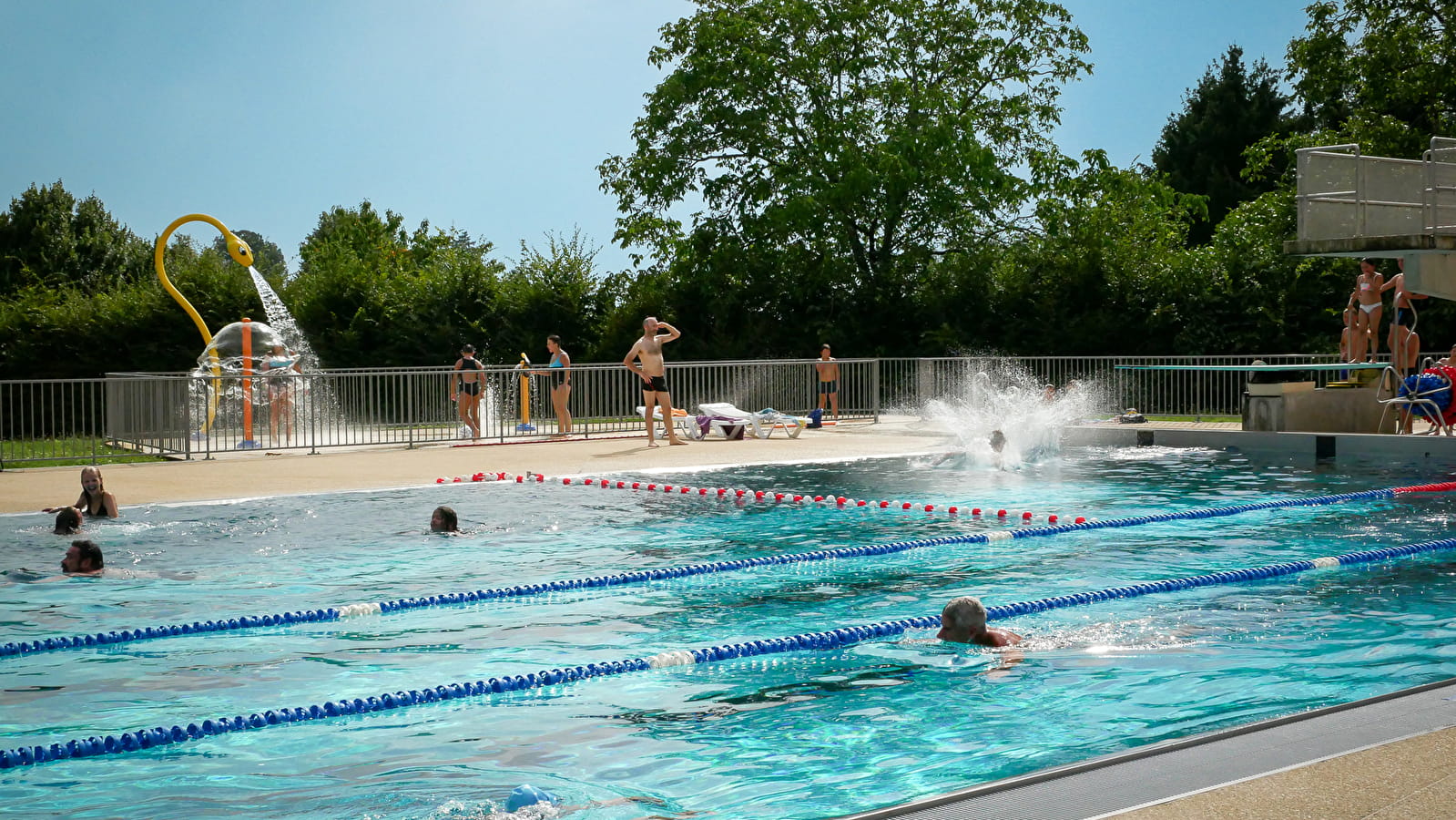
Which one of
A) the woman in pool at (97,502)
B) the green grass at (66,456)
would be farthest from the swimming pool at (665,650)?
the green grass at (66,456)

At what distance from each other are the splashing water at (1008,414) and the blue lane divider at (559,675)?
863cm

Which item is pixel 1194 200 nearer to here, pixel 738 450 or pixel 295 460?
pixel 738 450

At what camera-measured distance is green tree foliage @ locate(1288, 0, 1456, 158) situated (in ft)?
91.9

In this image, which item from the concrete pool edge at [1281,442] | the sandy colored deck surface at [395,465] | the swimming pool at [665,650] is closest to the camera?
the swimming pool at [665,650]

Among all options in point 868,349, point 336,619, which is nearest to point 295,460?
point 336,619

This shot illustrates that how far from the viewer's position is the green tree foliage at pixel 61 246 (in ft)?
167

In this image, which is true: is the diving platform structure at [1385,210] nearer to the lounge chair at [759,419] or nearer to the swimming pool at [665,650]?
the swimming pool at [665,650]

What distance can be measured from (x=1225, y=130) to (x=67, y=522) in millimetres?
45476

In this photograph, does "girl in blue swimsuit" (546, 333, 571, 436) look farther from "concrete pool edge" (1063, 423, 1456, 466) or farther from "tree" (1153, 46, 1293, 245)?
"tree" (1153, 46, 1293, 245)

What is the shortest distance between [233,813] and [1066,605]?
5.28 metres

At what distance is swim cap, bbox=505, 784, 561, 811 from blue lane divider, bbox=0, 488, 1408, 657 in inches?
151

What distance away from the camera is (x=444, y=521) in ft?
37.8

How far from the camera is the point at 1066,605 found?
324 inches

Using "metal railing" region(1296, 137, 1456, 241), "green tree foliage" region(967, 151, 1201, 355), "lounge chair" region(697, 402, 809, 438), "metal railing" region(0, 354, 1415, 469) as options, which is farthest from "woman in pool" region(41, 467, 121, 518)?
"green tree foliage" region(967, 151, 1201, 355)
